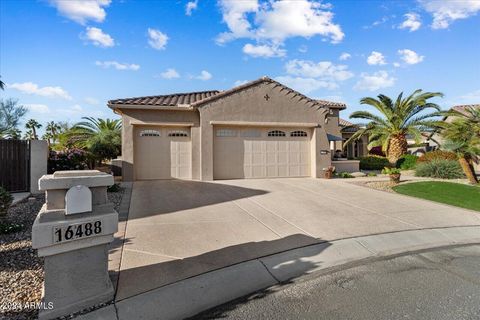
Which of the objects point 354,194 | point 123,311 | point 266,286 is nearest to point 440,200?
point 354,194

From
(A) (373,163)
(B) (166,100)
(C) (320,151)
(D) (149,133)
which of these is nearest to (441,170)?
(A) (373,163)

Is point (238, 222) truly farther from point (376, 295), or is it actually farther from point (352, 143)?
point (352, 143)

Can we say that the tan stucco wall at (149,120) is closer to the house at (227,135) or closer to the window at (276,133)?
the house at (227,135)

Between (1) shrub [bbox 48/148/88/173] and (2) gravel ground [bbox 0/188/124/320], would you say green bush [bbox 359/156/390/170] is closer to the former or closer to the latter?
(1) shrub [bbox 48/148/88/173]

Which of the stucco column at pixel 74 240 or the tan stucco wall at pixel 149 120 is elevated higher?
the tan stucco wall at pixel 149 120

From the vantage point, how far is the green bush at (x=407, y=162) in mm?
19719

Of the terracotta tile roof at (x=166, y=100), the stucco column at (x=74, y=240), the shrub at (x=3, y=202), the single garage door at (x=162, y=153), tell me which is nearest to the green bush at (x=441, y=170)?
the single garage door at (x=162, y=153)

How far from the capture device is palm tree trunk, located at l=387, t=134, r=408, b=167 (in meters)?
20.7

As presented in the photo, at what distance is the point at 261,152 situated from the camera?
14422mm

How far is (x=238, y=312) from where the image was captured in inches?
128

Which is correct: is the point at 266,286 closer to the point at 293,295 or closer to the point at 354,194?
the point at 293,295

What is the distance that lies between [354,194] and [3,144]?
12850 mm

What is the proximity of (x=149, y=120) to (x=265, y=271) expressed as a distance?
1076cm

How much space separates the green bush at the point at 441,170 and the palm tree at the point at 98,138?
19475 mm
